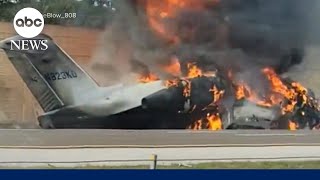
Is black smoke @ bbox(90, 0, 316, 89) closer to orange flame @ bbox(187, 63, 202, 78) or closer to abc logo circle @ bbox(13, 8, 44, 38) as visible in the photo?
orange flame @ bbox(187, 63, 202, 78)

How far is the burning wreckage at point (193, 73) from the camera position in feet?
10.0

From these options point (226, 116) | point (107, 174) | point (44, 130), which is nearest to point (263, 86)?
point (226, 116)

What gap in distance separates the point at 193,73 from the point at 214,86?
0.12 meters

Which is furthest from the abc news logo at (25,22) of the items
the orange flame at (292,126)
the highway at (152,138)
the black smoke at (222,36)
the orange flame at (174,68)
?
the orange flame at (292,126)

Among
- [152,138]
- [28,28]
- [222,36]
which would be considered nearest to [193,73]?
[222,36]

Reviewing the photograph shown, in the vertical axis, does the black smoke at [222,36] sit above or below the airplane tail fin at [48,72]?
above

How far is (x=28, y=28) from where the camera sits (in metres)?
3.00

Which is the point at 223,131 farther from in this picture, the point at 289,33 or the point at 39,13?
the point at 39,13

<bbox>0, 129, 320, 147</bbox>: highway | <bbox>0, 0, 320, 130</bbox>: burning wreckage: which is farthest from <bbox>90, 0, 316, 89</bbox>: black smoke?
<bbox>0, 129, 320, 147</bbox>: highway

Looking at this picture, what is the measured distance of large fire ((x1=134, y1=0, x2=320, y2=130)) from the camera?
3078 millimetres

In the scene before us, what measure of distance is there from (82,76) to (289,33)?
3.51ft

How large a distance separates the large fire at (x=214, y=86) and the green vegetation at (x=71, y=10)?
230mm

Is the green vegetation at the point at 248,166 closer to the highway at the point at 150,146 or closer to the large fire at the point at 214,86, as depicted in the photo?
the highway at the point at 150,146

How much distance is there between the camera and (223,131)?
3.13 m
